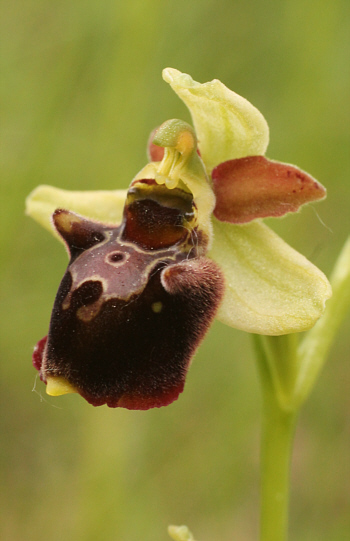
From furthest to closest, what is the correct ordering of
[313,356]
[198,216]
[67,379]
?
[313,356] < [198,216] < [67,379]

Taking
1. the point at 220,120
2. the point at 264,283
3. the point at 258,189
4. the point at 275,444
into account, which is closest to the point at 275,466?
the point at 275,444

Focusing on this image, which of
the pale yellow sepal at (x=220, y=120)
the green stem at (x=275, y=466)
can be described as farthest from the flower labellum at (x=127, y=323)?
the green stem at (x=275, y=466)

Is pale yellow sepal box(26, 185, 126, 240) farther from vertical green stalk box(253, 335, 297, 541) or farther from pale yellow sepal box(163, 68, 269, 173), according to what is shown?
vertical green stalk box(253, 335, 297, 541)

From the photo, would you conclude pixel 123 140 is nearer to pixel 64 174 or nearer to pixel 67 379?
pixel 64 174

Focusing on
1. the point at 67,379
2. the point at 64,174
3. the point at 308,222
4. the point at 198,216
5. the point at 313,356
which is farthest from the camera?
the point at 308,222

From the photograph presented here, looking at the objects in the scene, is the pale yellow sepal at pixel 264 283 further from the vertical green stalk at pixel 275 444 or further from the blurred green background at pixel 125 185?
the blurred green background at pixel 125 185

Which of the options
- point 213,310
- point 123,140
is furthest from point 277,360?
point 123,140

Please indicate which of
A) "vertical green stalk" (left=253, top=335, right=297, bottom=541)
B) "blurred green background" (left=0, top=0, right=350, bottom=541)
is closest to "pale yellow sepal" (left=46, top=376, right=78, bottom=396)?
"vertical green stalk" (left=253, top=335, right=297, bottom=541)

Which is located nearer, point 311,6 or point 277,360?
point 277,360

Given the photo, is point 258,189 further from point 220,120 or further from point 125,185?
point 125,185
